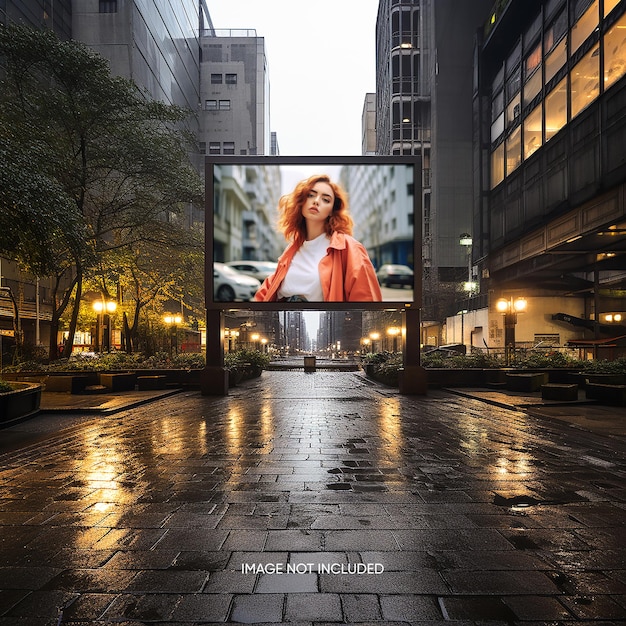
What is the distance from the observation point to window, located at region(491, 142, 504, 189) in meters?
35.3

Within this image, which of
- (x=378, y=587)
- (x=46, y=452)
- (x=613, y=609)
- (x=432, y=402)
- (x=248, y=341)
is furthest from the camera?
(x=248, y=341)

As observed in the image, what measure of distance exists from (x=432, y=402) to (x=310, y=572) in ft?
46.5

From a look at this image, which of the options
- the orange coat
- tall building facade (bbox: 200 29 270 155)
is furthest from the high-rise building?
tall building facade (bbox: 200 29 270 155)

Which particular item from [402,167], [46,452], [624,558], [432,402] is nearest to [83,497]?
[46,452]

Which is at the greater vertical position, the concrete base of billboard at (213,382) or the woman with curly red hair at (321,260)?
the woman with curly red hair at (321,260)

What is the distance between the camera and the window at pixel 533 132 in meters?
29.3

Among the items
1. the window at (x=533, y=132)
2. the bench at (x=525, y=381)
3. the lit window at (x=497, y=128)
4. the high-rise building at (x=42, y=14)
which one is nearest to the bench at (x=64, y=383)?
the bench at (x=525, y=381)

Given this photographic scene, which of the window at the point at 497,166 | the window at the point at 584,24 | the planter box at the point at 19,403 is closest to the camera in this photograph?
the planter box at the point at 19,403

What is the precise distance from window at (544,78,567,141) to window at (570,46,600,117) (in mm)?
1142

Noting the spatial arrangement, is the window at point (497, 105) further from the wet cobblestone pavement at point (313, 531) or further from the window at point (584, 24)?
the wet cobblestone pavement at point (313, 531)

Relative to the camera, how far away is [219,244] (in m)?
19.8

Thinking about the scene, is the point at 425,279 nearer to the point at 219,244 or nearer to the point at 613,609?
the point at 219,244

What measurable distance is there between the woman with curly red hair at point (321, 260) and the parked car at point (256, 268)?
23 centimetres

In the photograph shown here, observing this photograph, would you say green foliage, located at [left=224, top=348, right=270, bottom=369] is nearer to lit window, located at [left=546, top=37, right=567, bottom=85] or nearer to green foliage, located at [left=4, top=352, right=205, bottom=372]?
green foliage, located at [left=4, top=352, right=205, bottom=372]
